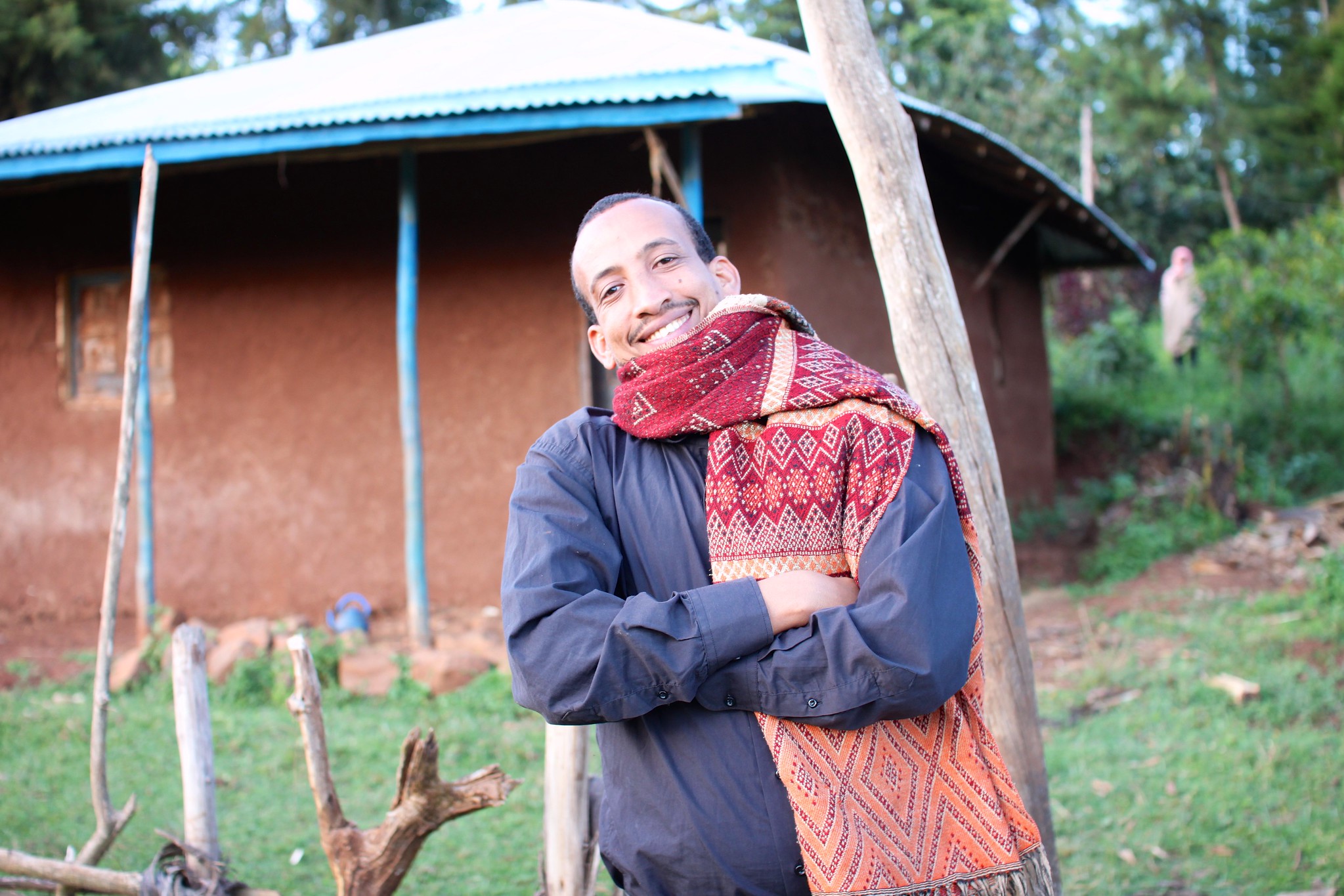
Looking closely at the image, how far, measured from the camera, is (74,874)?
8.96 feet

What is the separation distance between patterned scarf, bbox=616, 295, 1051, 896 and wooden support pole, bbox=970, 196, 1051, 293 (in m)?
6.47

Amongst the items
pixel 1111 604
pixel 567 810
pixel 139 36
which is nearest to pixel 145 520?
pixel 567 810

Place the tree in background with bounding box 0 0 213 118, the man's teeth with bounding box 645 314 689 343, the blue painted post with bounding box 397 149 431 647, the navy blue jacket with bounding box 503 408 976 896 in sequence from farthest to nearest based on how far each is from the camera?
the tree in background with bounding box 0 0 213 118
the blue painted post with bounding box 397 149 431 647
the man's teeth with bounding box 645 314 689 343
the navy blue jacket with bounding box 503 408 976 896

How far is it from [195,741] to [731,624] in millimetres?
2014

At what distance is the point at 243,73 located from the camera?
7785mm

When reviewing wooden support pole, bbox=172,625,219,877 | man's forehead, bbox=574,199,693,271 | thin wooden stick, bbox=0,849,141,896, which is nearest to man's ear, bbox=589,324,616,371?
man's forehead, bbox=574,199,693,271

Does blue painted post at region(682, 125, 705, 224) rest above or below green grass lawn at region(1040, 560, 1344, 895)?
above

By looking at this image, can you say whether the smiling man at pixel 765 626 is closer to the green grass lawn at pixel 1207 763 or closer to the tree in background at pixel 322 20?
the green grass lawn at pixel 1207 763

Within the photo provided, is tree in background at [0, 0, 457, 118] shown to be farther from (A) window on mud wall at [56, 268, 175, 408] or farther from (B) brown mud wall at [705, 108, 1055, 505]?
(B) brown mud wall at [705, 108, 1055, 505]

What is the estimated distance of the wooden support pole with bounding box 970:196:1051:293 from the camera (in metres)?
7.57

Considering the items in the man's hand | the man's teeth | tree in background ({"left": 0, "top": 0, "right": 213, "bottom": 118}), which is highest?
tree in background ({"left": 0, "top": 0, "right": 213, "bottom": 118})

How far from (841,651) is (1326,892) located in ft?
8.60

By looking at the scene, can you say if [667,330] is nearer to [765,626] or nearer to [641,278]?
[641,278]

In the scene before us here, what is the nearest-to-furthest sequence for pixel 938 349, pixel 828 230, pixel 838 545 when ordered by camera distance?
pixel 838 545
pixel 938 349
pixel 828 230
